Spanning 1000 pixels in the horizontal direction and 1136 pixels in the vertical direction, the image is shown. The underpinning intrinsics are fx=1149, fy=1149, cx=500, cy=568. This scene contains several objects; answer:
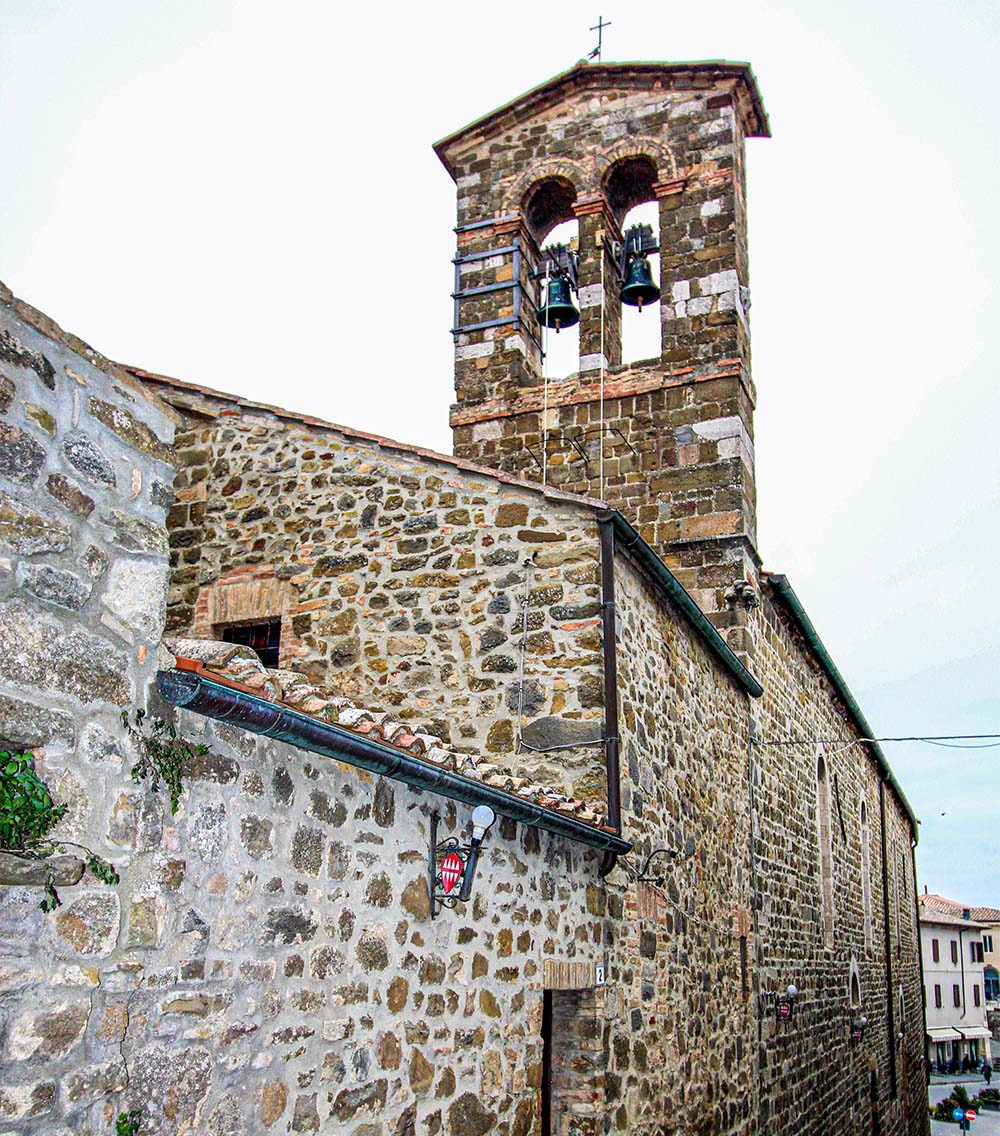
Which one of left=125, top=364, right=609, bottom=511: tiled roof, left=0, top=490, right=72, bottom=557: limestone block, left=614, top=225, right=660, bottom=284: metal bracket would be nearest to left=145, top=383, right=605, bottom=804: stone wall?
left=125, top=364, right=609, bottom=511: tiled roof

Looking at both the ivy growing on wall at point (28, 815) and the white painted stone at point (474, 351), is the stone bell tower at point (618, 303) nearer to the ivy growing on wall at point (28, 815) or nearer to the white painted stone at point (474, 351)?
the white painted stone at point (474, 351)

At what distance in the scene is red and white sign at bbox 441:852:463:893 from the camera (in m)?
5.10

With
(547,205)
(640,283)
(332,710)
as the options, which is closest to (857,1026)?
(640,283)

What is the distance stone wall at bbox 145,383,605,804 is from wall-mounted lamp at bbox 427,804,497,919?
6.68 ft

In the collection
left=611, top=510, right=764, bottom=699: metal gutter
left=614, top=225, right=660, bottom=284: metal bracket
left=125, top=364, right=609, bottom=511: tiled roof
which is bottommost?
left=611, top=510, right=764, bottom=699: metal gutter

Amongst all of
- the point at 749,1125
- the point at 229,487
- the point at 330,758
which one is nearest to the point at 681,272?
the point at 229,487

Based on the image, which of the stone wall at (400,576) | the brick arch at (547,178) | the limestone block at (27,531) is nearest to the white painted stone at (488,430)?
the brick arch at (547,178)

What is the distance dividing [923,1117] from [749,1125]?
17902mm

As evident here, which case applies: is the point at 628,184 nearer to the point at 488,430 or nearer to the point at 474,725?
the point at 488,430

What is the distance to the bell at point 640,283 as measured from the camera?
12.9m

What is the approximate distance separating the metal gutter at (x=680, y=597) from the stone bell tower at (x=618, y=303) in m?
0.89

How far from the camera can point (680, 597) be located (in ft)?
28.5

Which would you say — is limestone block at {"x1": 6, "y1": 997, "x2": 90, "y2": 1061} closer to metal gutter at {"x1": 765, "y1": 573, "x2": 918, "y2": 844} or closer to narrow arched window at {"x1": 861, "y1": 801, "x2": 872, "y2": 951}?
metal gutter at {"x1": 765, "y1": 573, "x2": 918, "y2": 844}

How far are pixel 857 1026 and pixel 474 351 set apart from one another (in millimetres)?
10460
